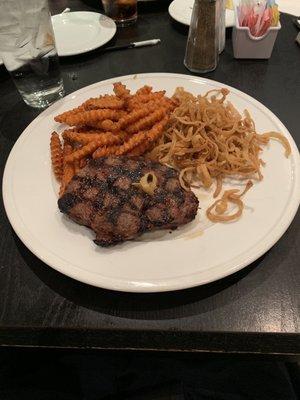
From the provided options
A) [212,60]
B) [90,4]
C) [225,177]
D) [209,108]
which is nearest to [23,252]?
[225,177]

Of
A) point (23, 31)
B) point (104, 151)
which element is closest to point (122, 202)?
point (104, 151)

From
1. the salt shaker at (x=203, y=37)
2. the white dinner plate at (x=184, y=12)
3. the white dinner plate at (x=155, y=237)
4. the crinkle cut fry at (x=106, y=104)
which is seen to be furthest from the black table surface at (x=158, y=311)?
the white dinner plate at (x=184, y=12)

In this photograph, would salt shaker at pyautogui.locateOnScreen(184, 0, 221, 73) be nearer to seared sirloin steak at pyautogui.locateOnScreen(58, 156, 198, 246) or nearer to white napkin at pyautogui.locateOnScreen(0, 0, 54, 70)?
white napkin at pyautogui.locateOnScreen(0, 0, 54, 70)

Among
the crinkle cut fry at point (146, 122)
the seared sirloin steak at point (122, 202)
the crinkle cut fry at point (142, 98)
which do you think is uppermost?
the crinkle cut fry at point (142, 98)

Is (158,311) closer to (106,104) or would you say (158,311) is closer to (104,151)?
(104,151)

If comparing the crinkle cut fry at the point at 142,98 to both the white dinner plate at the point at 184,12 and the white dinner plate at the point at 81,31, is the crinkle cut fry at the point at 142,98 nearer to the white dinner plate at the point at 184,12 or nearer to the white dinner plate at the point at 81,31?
the white dinner plate at the point at 81,31

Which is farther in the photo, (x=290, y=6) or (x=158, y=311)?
(x=290, y=6)

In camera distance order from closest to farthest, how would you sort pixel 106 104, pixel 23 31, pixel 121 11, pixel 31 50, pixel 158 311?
1. pixel 158 311
2. pixel 106 104
3. pixel 23 31
4. pixel 31 50
5. pixel 121 11
